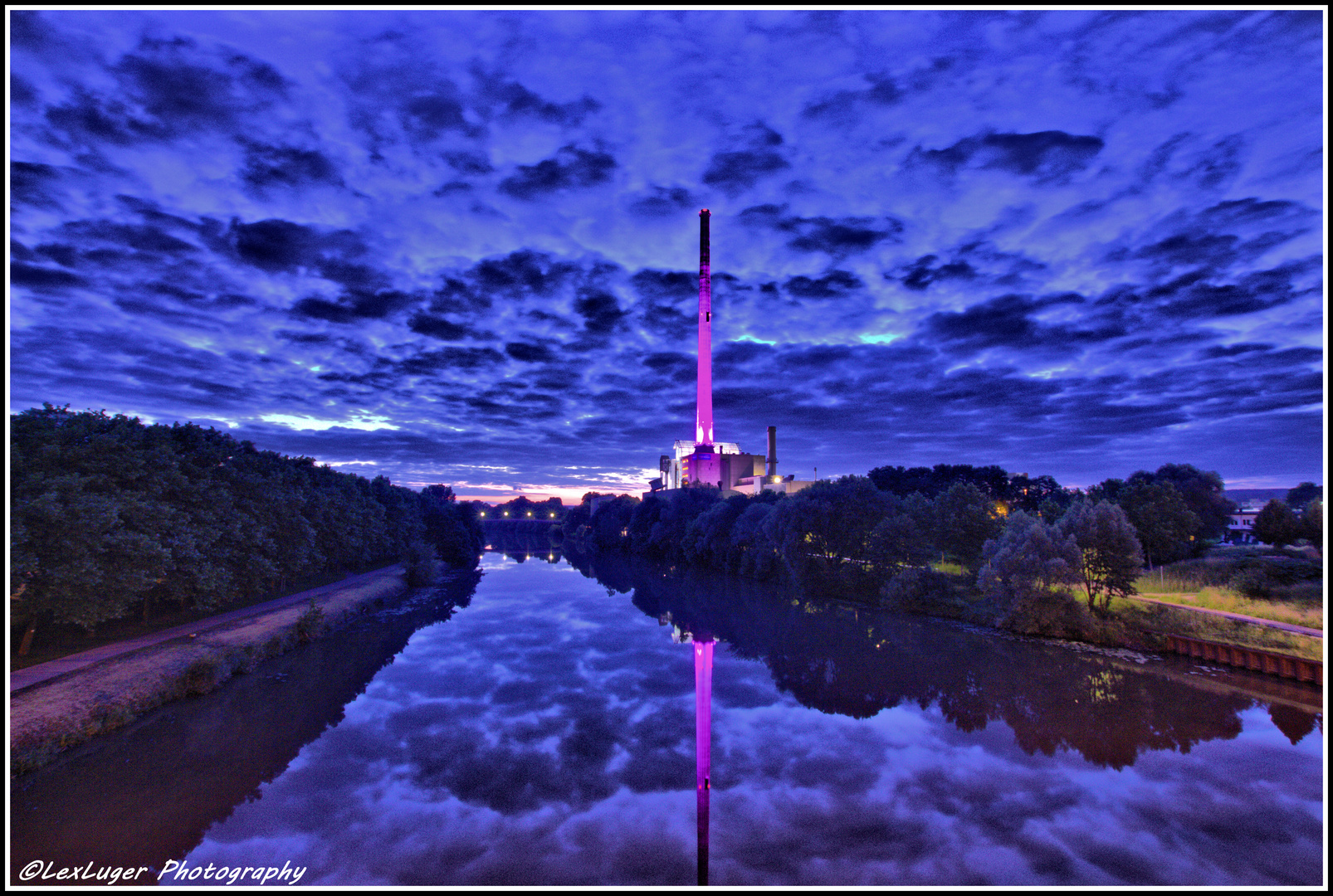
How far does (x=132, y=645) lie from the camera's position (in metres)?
30.9

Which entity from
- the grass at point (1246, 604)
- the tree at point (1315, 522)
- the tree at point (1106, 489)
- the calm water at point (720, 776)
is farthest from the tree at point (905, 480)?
the calm water at point (720, 776)

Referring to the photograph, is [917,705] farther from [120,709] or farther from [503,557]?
[503,557]

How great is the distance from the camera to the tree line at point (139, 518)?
24641mm

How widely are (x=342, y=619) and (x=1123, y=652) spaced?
197ft

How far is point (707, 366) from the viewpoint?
466 ft

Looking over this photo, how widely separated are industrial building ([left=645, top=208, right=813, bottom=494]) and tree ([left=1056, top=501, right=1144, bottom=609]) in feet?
235

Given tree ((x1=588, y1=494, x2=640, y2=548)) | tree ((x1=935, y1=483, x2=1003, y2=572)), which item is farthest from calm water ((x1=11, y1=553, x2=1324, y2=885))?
tree ((x1=588, y1=494, x2=640, y2=548))

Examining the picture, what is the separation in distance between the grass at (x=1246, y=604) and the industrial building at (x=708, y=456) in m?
69.5

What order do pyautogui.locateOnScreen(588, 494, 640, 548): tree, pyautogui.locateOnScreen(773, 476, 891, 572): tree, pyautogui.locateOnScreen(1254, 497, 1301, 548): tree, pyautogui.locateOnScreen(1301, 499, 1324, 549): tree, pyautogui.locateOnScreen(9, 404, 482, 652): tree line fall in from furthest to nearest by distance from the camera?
pyautogui.locateOnScreen(588, 494, 640, 548): tree
pyautogui.locateOnScreen(773, 476, 891, 572): tree
pyautogui.locateOnScreen(1254, 497, 1301, 548): tree
pyautogui.locateOnScreen(1301, 499, 1324, 549): tree
pyautogui.locateOnScreen(9, 404, 482, 652): tree line

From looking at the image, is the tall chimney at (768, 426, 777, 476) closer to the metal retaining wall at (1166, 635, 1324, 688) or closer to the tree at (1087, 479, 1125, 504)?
the tree at (1087, 479, 1125, 504)

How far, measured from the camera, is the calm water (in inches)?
610

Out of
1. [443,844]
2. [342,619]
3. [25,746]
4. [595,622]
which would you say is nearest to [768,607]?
[595,622]

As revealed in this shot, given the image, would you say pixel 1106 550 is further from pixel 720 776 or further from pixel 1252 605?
pixel 720 776

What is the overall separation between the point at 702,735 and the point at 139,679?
27.3 meters
